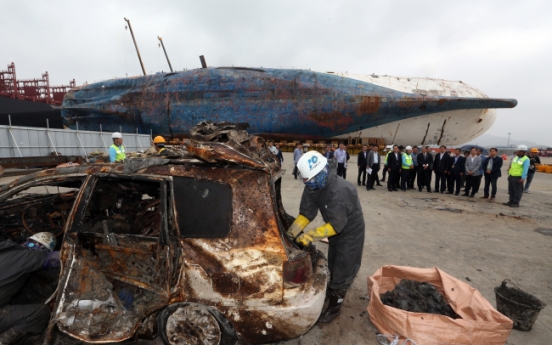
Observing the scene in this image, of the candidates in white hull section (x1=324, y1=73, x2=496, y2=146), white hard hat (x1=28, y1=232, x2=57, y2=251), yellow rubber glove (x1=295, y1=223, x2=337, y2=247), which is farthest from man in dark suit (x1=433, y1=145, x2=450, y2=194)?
white hard hat (x1=28, y1=232, x2=57, y2=251)

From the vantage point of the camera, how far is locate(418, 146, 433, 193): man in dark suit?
32.0 ft

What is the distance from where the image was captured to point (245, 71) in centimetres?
1978

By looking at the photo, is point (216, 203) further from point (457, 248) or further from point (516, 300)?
point (457, 248)

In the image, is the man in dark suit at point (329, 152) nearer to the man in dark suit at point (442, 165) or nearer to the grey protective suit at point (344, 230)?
the man in dark suit at point (442, 165)

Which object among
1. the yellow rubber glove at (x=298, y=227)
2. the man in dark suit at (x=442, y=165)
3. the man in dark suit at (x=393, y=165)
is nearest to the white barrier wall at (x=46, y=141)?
the yellow rubber glove at (x=298, y=227)

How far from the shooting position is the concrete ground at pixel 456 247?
2.69 meters

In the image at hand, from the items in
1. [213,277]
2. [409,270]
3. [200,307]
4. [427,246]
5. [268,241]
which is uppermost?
[268,241]

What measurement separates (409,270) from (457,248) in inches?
87.1

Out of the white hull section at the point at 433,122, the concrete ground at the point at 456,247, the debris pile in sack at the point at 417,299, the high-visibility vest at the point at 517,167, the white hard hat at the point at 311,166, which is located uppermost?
the white hull section at the point at 433,122

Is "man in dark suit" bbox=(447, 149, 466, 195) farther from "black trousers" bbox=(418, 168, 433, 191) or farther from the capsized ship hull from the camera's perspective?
the capsized ship hull

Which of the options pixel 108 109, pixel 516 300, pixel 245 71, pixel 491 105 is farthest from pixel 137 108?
pixel 491 105

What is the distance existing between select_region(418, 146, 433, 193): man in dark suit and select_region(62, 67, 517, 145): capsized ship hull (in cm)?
938

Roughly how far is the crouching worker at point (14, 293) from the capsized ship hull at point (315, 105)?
1788 centimetres

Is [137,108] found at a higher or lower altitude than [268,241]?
higher
